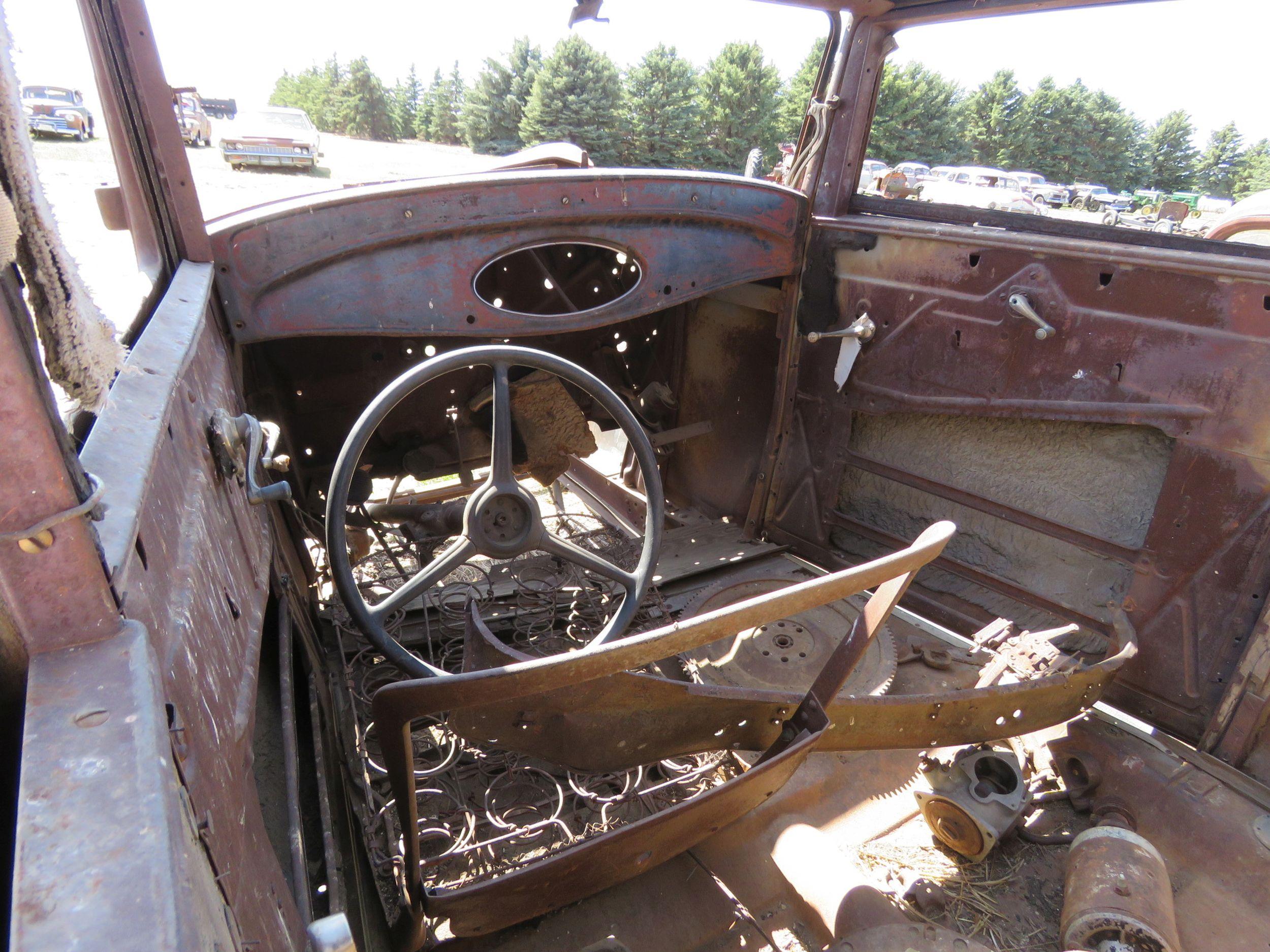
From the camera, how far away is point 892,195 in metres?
2.67

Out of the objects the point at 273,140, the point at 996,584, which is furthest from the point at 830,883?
the point at 273,140

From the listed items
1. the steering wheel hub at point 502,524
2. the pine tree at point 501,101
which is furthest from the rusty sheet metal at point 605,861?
the pine tree at point 501,101

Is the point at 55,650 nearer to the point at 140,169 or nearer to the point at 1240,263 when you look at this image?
the point at 140,169

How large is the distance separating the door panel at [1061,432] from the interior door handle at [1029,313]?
2cm

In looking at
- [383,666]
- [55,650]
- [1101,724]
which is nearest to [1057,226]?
[1101,724]

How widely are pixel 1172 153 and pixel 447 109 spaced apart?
25377 mm

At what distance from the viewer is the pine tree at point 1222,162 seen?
8.13ft

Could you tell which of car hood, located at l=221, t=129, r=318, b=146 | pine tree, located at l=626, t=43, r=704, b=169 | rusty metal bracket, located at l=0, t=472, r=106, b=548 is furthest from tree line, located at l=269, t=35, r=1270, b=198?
rusty metal bracket, located at l=0, t=472, r=106, b=548

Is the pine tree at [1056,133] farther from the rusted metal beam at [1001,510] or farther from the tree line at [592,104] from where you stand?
the tree line at [592,104]

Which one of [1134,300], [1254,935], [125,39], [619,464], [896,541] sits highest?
[125,39]

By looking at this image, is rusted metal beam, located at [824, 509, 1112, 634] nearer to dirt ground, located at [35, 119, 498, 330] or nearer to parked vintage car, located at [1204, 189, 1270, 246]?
parked vintage car, located at [1204, 189, 1270, 246]

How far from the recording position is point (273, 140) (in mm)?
11836

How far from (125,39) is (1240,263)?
2.42m

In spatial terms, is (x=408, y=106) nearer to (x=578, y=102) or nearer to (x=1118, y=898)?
(x=578, y=102)
